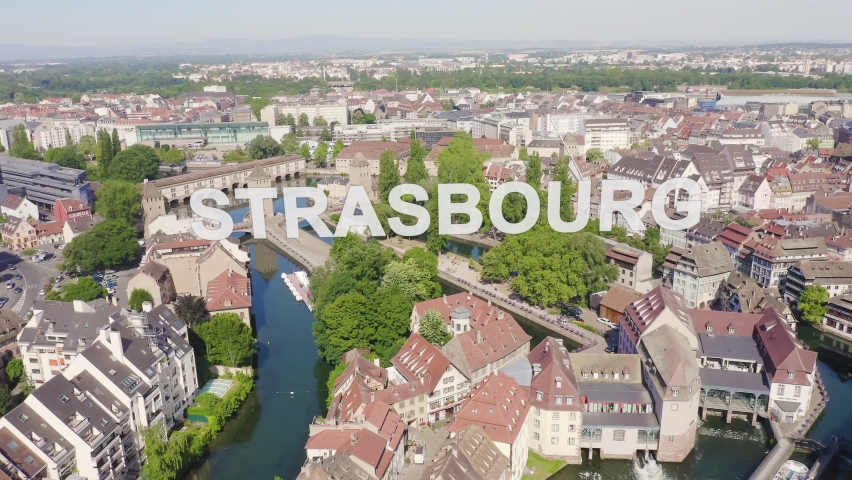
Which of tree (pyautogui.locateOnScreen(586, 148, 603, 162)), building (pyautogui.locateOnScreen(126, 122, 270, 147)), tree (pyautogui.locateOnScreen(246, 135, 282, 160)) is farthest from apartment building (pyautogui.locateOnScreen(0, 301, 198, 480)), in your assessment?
building (pyautogui.locateOnScreen(126, 122, 270, 147))

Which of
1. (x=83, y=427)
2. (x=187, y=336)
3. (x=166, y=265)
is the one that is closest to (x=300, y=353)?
(x=187, y=336)

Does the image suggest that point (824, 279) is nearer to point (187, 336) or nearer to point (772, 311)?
point (772, 311)

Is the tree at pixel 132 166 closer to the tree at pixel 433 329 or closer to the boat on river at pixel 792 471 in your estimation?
the tree at pixel 433 329

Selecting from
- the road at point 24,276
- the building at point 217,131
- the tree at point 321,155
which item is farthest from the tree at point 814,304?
the building at point 217,131

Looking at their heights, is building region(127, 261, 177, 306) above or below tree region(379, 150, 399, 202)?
below

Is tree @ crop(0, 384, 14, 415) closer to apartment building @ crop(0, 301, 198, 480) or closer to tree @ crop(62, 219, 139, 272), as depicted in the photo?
apartment building @ crop(0, 301, 198, 480)

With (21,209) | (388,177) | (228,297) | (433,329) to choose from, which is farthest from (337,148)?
(433,329)

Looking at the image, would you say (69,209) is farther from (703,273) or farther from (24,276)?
(703,273)
